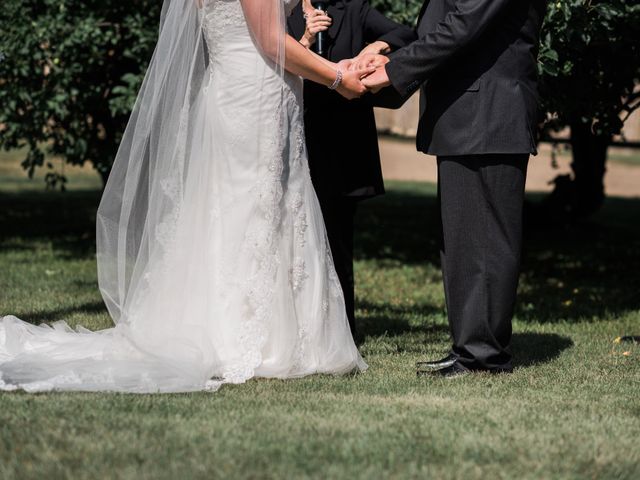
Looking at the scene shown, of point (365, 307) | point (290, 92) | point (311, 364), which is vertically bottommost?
point (365, 307)

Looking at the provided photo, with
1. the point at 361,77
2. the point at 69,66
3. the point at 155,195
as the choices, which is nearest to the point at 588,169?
the point at 69,66

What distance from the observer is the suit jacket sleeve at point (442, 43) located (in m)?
4.89

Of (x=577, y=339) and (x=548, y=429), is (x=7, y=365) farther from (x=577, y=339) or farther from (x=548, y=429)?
(x=577, y=339)

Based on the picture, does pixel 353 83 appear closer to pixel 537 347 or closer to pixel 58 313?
pixel 537 347

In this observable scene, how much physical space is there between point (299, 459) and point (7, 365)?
1759mm

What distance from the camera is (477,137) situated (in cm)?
502

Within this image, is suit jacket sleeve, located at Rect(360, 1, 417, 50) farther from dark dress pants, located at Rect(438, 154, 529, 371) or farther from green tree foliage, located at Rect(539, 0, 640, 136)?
green tree foliage, located at Rect(539, 0, 640, 136)

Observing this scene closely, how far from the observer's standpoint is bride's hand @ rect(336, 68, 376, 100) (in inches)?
207

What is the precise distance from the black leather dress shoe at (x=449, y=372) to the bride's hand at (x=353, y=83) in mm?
1424

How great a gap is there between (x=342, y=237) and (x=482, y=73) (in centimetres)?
146

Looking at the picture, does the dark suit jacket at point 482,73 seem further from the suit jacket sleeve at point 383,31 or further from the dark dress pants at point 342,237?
the dark dress pants at point 342,237

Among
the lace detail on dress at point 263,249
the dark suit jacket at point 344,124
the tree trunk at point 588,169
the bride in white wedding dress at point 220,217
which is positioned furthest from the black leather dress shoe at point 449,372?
the tree trunk at point 588,169

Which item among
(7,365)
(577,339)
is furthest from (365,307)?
(7,365)

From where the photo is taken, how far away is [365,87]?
17.4 ft
